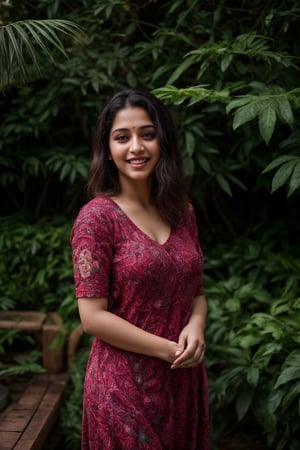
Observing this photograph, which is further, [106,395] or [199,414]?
[199,414]

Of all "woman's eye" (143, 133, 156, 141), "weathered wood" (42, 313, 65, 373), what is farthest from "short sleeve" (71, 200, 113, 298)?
"weathered wood" (42, 313, 65, 373)

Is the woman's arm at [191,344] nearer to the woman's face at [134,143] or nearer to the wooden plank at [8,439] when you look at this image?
the woman's face at [134,143]

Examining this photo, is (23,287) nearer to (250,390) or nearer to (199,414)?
(250,390)

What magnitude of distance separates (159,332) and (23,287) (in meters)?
1.96

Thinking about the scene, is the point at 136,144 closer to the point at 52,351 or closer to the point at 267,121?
the point at 267,121

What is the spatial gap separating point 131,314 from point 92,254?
0.24 meters

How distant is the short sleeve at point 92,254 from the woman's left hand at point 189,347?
29 centimetres

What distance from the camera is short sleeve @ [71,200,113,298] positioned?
1526 millimetres

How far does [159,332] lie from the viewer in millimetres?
1634

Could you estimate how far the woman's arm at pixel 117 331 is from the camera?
5.06 ft

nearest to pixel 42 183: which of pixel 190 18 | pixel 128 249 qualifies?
pixel 190 18

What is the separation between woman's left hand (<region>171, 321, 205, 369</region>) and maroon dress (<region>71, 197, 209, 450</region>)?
1.5 inches

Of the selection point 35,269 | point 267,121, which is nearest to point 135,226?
point 267,121

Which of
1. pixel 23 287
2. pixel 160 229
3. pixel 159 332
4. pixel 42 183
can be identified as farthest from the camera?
pixel 42 183
